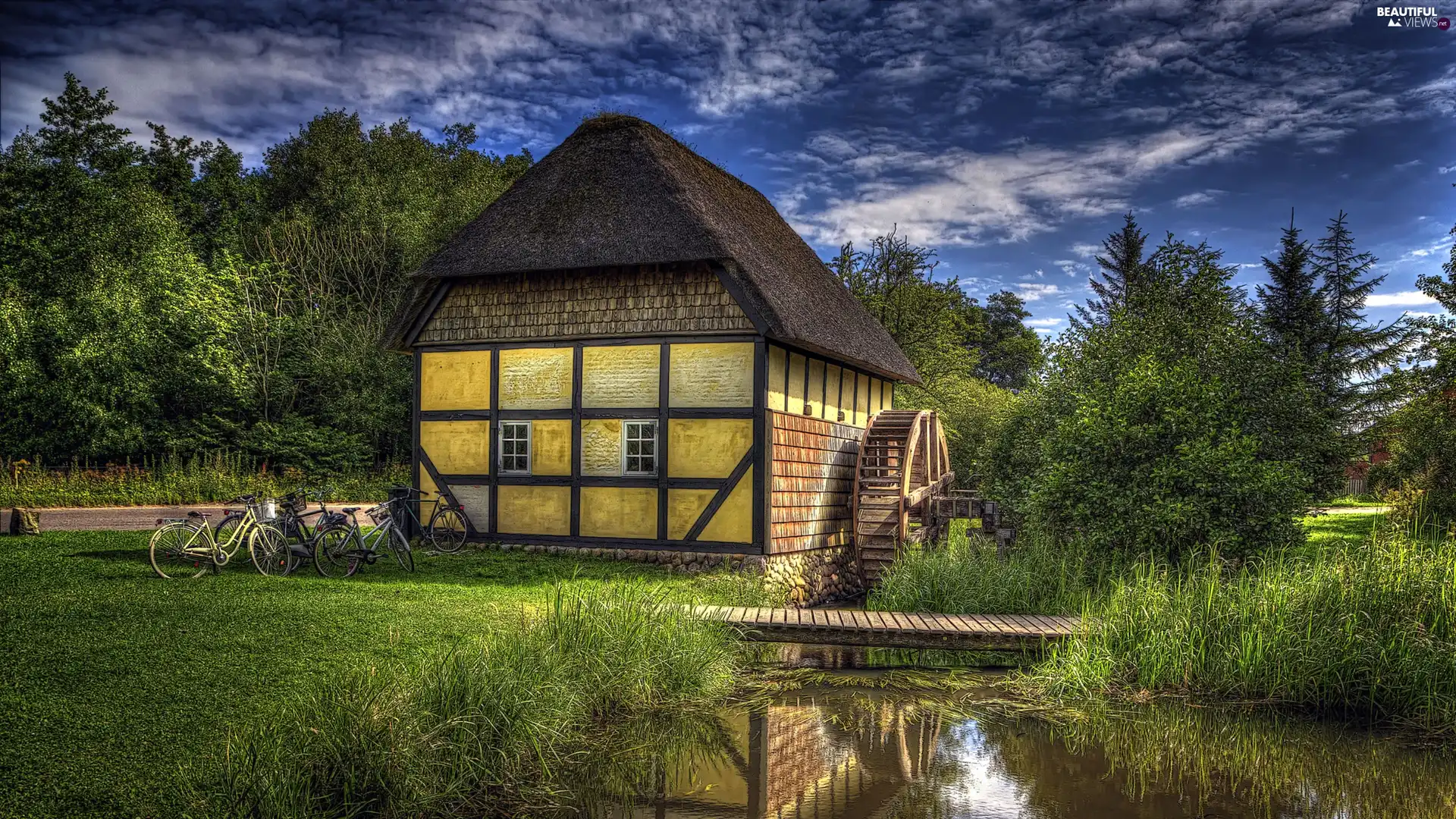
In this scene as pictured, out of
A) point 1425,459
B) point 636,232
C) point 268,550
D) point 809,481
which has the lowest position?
point 268,550

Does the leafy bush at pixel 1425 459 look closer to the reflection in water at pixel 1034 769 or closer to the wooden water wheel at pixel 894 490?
the wooden water wheel at pixel 894 490

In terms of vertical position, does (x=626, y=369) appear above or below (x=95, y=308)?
below

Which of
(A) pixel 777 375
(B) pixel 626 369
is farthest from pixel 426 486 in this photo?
(A) pixel 777 375

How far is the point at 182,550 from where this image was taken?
9.98 metres

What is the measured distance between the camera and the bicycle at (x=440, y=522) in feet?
44.7

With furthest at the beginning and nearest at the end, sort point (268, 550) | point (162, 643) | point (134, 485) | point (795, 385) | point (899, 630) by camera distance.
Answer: point (134, 485), point (795, 385), point (268, 550), point (899, 630), point (162, 643)

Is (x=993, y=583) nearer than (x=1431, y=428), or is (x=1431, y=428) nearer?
(x=993, y=583)

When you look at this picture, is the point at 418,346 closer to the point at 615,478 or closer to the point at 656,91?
the point at 615,478

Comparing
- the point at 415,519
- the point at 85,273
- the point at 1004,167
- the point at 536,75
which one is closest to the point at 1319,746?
the point at 415,519

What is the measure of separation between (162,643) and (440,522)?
280 inches

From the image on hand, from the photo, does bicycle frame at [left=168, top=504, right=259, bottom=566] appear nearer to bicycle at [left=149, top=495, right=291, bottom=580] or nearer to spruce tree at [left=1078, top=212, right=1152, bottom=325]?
bicycle at [left=149, top=495, right=291, bottom=580]

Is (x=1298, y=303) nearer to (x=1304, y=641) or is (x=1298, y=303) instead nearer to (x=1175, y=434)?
(x=1175, y=434)

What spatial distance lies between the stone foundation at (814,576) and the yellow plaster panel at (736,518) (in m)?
0.46

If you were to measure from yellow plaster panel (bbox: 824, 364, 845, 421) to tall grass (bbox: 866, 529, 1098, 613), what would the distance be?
12.7 ft
